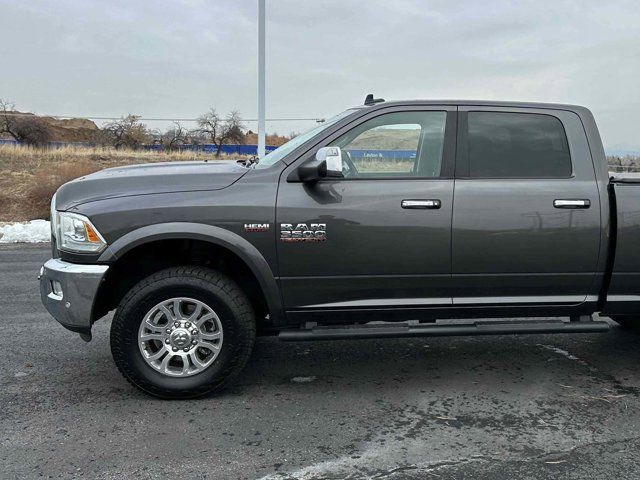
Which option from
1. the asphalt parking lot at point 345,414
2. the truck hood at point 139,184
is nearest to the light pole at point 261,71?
the asphalt parking lot at point 345,414

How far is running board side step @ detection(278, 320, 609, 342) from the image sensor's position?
151 inches

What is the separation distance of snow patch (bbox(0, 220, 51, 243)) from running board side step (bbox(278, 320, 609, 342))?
9.12m

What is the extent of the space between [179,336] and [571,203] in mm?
2823

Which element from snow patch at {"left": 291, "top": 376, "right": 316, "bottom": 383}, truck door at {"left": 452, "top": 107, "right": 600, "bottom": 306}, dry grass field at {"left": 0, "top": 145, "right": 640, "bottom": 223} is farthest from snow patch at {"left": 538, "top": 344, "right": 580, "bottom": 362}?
dry grass field at {"left": 0, "top": 145, "right": 640, "bottom": 223}

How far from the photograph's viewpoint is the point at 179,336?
3.76m

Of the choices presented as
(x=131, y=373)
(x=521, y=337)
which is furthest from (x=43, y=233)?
(x=521, y=337)

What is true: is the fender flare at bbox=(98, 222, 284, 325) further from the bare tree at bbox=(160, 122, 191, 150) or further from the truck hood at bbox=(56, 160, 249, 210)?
the bare tree at bbox=(160, 122, 191, 150)

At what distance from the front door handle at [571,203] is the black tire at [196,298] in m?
2.23

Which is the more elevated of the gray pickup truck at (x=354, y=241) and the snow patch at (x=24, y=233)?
the gray pickup truck at (x=354, y=241)

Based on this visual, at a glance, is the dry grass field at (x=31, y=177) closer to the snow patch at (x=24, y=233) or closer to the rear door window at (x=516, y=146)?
the snow patch at (x=24, y=233)

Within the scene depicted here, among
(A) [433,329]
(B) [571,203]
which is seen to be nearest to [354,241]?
(A) [433,329]

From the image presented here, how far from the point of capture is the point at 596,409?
3.72m

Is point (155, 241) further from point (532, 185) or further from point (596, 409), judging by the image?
point (596, 409)

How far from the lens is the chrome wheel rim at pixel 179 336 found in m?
3.74
